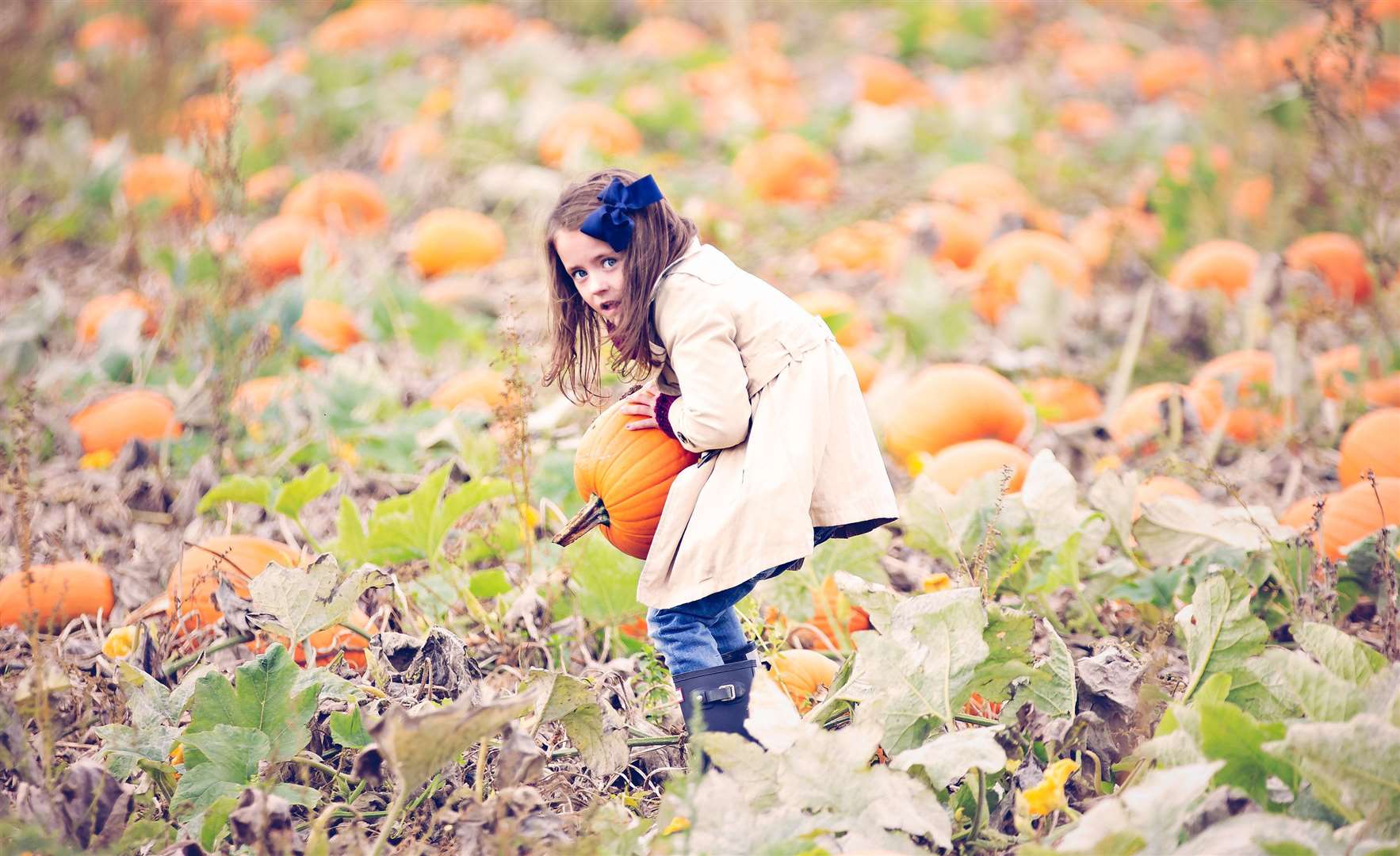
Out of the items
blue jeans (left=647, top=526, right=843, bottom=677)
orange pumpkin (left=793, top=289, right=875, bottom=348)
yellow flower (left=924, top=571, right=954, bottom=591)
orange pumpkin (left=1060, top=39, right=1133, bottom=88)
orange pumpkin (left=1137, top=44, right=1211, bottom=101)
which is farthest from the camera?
orange pumpkin (left=1060, top=39, right=1133, bottom=88)

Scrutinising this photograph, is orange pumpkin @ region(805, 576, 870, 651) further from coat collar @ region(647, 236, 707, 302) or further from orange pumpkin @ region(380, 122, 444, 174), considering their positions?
orange pumpkin @ region(380, 122, 444, 174)

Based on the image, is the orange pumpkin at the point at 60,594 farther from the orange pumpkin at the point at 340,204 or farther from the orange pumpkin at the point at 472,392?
the orange pumpkin at the point at 340,204

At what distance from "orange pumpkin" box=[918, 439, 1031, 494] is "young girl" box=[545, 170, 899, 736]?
0.96 meters

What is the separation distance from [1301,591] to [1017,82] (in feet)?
17.3

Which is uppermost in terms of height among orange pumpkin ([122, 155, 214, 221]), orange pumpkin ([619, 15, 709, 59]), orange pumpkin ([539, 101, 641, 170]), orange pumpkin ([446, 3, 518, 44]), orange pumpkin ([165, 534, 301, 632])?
orange pumpkin ([446, 3, 518, 44])

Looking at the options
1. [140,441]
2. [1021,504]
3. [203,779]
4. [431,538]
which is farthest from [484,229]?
[203,779]

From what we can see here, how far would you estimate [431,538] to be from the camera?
2594mm

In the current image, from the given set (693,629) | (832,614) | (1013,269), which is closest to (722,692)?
(693,629)

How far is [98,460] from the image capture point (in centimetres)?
353

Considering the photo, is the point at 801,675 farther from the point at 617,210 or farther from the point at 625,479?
the point at 617,210

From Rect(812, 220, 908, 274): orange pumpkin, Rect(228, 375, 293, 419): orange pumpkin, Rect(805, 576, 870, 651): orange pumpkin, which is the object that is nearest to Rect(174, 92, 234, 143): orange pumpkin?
Rect(228, 375, 293, 419): orange pumpkin

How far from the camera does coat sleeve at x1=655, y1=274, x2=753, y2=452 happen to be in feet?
6.59

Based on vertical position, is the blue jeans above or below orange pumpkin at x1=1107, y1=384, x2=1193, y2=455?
above

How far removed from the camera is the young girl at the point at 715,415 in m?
2.01
